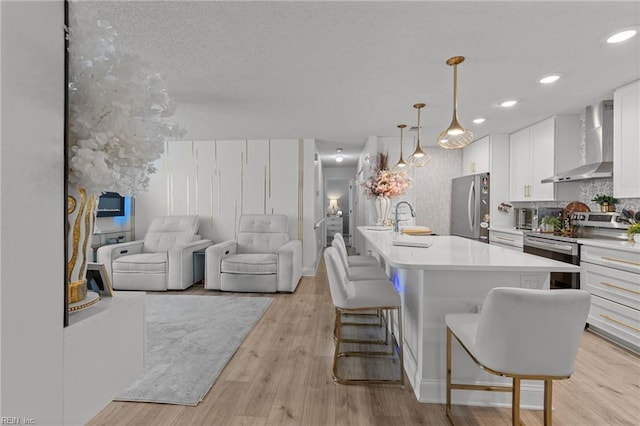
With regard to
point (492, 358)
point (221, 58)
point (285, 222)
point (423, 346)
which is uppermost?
point (221, 58)

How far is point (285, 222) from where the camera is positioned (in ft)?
17.0

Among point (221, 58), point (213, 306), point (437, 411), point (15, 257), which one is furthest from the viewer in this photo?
point (213, 306)

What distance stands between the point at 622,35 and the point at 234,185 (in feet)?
16.1

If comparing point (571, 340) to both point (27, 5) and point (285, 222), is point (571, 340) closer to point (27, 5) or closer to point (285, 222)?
point (27, 5)

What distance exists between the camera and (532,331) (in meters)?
1.32

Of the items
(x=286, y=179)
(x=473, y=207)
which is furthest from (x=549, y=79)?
(x=286, y=179)

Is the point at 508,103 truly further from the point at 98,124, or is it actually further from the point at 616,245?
the point at 98,124

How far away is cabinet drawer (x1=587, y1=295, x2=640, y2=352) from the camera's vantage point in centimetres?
268

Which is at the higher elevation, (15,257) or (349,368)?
(15,257)

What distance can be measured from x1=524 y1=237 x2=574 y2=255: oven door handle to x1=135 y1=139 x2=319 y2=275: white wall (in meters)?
3.09

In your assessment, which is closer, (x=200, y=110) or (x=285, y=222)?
(x=200, y=110)

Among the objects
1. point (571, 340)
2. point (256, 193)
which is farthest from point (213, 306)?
point (571, 340)

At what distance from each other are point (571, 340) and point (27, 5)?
6.13 feet

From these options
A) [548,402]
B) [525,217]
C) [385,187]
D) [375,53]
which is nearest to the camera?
[548,402]
